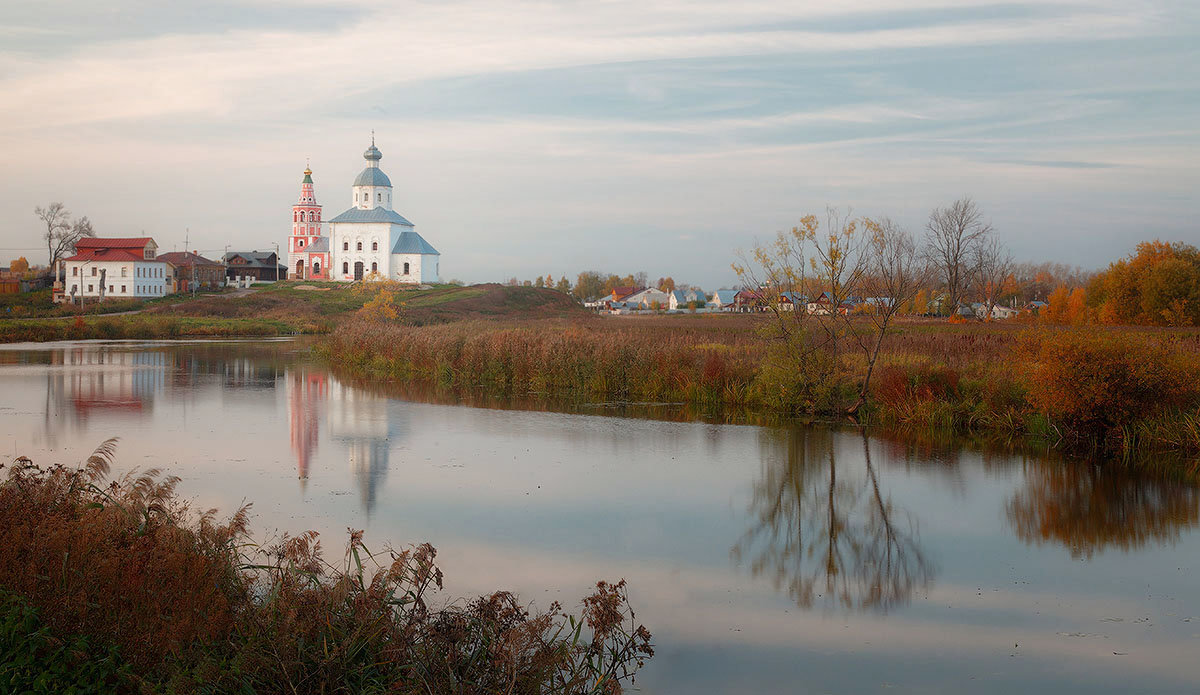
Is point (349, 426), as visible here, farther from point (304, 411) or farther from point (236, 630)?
point (236, 630)

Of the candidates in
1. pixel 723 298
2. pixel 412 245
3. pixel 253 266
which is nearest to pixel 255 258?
pixel 253 266

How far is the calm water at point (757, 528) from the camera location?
23.5ft

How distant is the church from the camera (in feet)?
311

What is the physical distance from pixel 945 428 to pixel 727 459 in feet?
18.0

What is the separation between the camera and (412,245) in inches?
3782

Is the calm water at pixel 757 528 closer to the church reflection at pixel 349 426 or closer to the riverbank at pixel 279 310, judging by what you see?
the church reflection at pixel 349 426

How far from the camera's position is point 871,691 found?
6484 mm

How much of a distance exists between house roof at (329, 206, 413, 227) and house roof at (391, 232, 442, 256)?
5.22 ft

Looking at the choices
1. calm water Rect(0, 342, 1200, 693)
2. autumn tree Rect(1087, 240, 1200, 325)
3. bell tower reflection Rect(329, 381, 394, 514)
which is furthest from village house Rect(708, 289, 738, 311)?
calm water Rect(0, 342, 1200, 693)

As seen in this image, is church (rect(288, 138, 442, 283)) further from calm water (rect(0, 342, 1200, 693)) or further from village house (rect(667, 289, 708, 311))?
calm water (rect(0, 342, 1200, 693))

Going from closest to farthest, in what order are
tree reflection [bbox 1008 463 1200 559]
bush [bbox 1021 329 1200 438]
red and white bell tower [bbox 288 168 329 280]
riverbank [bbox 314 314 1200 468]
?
tree reflection [bbox 1008 463 1200 559] → bush [bbox 1021 329 1200 438] → riverbank [bbox 314 314 1200 468] → red and white bell tower [bbox 288 168 329 280]

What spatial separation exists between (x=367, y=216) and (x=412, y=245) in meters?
5.32

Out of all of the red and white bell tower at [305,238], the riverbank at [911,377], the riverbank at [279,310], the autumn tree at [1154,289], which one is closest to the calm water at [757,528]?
the riverbank at [911,377]

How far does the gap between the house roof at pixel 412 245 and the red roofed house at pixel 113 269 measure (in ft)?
76.8
